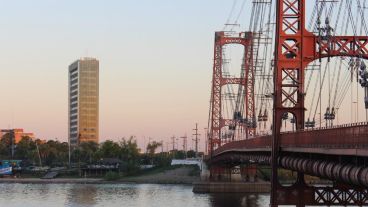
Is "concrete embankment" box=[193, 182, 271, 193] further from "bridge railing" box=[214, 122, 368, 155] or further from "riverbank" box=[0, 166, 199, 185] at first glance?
"bridge railing" box=[214, 122, 368, 155]

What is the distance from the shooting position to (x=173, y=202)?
111 metres

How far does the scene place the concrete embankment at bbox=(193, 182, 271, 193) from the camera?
13250cm

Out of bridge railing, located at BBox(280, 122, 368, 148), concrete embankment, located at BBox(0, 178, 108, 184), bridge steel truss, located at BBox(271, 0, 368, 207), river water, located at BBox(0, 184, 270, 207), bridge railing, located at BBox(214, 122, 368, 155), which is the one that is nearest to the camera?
bridge railing, located at BBox(280, 122, 368, 148)

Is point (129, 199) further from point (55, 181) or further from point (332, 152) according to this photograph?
point (332, 152)

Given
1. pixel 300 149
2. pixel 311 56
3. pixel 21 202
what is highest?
pixel 311 56

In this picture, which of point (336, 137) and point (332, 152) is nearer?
point (336, 137)

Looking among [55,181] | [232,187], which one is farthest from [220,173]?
[55,181]

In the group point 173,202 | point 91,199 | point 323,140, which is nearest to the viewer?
point 323,140

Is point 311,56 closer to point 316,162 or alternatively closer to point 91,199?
point 316,162

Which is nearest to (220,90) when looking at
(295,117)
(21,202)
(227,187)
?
(227,187)

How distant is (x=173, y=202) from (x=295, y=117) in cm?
5457

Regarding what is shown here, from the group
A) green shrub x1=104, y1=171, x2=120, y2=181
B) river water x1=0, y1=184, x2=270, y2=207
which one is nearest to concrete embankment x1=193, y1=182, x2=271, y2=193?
river water x1=0, y1=184, x2=270, y2=207

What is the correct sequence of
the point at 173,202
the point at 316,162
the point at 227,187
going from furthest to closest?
the point at 227,187
the point at 173,202
the point at 316,162

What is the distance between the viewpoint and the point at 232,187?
134125 mm
